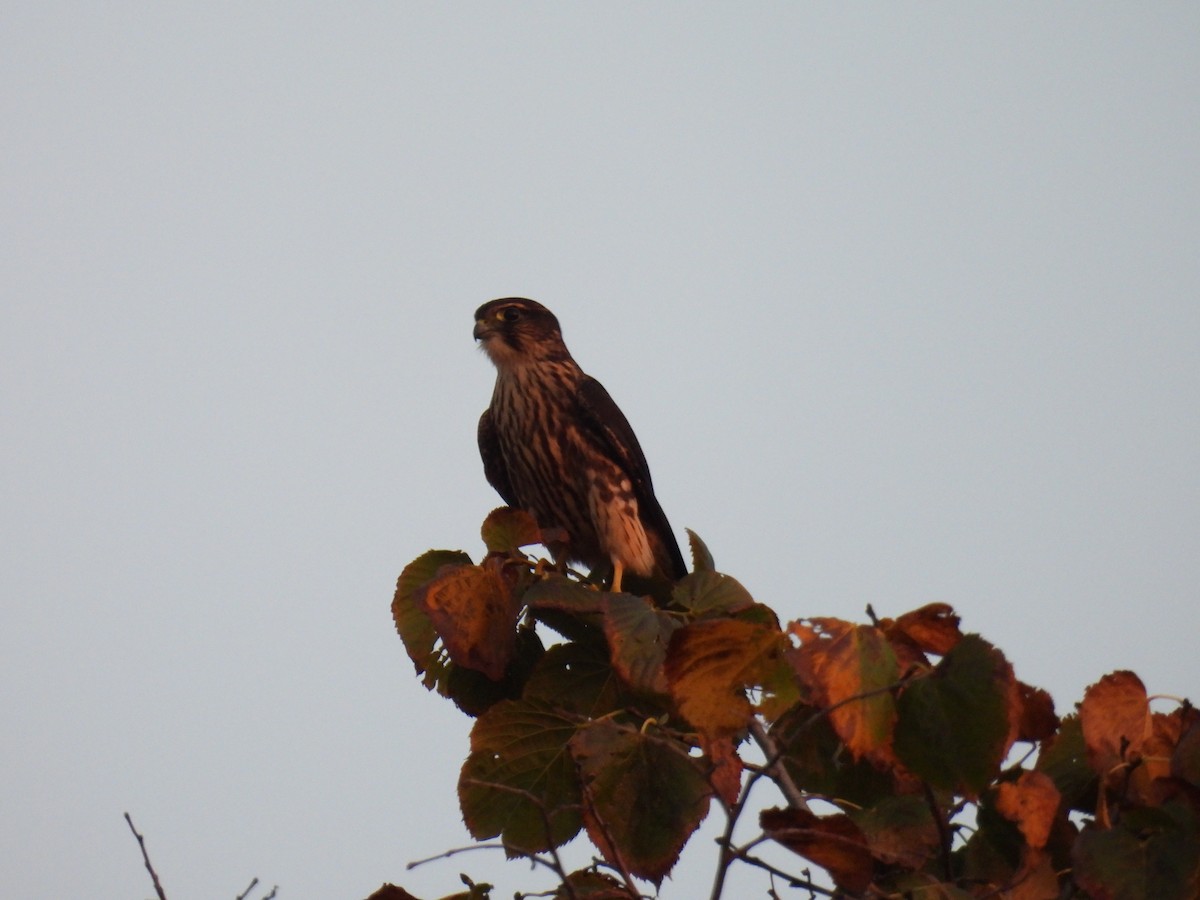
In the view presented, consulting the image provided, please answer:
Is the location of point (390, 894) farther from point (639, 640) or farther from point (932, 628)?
point (932, 628)

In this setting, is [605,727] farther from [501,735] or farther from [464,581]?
[464,581]

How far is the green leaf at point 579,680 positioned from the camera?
2994mm

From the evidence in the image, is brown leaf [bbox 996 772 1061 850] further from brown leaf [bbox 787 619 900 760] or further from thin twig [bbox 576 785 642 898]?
thin twig [bbox 576 785 642 898]

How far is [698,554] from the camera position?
3438 millimetres

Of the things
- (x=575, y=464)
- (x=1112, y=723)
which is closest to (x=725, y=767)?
(x=1112, y=723)

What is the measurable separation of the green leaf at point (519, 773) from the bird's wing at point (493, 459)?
286 cm

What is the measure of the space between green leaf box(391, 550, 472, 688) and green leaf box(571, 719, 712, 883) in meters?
0.73

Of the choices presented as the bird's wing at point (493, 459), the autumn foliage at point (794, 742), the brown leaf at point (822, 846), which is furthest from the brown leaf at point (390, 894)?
the bird's wing at point (493, 459)

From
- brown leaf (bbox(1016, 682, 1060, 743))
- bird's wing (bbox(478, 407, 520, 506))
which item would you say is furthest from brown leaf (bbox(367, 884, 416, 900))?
bird's wing (bbox(478, 407, 520, 506))

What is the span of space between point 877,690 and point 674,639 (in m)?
0.39

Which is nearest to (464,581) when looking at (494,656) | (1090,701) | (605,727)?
(494,656)

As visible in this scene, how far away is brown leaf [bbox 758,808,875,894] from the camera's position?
2.16 metres

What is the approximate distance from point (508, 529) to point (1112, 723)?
1432 mm

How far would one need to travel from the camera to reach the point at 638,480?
17.6ft
